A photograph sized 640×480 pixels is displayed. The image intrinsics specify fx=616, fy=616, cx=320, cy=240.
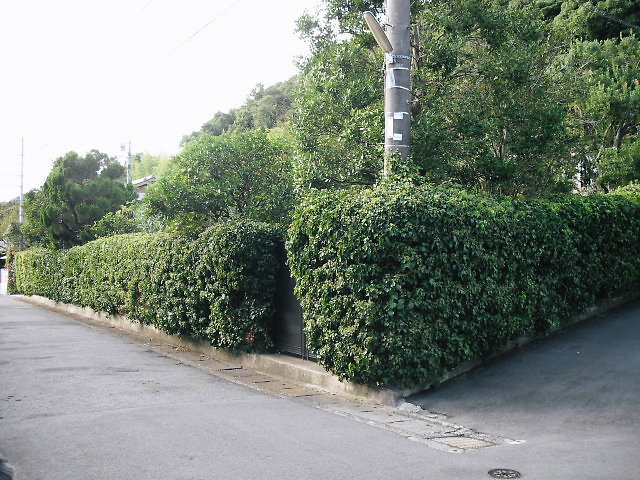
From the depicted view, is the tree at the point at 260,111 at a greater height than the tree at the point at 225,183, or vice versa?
the tree at the point at 260,111

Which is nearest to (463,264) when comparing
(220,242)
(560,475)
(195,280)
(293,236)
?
(293,236)

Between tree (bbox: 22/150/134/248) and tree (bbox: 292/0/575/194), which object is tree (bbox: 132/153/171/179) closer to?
tree (bbox: 22/150/134/248)

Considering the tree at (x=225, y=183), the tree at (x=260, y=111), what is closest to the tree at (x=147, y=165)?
the tree at (x=260, y=111)

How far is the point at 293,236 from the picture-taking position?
916cm

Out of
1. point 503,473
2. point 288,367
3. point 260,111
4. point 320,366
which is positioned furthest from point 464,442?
point 260,111

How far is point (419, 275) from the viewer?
8.02 meters

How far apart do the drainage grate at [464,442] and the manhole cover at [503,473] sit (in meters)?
0.75

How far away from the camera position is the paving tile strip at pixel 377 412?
253 inches

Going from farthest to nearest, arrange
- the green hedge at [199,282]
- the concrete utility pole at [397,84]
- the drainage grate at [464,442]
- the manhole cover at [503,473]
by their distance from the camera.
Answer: the green hedge at [199,282]
the concrete utility pole at [397,84]
the drainage grate at [464,442]
the manhole cover at [503,473]

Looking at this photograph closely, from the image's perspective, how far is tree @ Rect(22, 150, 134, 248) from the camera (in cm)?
2597

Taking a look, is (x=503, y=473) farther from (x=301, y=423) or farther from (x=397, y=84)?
(x=397, y=84)

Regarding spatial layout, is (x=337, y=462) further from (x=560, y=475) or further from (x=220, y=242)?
(x=220, y=242)

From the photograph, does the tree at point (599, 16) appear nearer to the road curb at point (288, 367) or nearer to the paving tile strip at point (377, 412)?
the road curb at point (288, 367)

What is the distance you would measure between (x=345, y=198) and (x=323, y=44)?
488 cm
